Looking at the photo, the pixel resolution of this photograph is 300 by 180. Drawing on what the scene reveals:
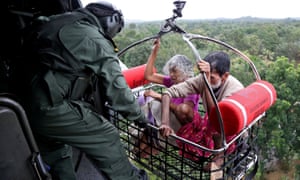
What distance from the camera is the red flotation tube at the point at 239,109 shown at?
1.15 meters

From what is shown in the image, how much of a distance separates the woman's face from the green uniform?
1.96ft

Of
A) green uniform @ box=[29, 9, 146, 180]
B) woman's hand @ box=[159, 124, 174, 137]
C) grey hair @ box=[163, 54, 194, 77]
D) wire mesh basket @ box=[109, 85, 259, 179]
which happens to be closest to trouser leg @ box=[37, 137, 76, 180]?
green uniform @ box=[29, 9, 146, 180]

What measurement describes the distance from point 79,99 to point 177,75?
761 millimetres

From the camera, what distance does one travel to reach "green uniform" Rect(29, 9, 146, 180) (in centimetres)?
122

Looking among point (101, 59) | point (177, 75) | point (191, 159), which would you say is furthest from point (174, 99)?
point (101, 59)

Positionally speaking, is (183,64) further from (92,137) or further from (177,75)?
(92,137)

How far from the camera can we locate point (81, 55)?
1217mm

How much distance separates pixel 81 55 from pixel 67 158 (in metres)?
0.58

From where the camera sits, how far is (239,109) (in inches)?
45.4

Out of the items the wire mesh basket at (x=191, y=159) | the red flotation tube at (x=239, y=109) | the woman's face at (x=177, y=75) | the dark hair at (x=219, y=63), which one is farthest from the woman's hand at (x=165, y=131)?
the woman's face at (x=177, y=75)

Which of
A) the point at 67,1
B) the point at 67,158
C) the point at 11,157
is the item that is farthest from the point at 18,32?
the point at 11,157

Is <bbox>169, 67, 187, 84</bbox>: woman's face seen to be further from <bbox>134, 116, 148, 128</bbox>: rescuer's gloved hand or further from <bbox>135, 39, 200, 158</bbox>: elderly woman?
<bbox>134, 116, 148, 128</bbox>: rescuer's gloved hand

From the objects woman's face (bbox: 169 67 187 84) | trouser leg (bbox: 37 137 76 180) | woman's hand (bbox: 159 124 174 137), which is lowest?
trouser leg (bbox: 37 137 76 180)

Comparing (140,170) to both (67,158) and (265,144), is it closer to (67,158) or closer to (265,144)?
(67,158)
